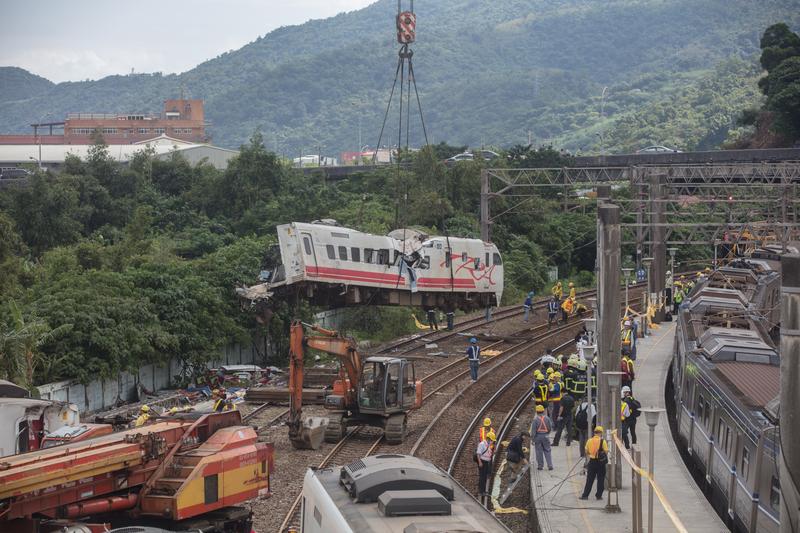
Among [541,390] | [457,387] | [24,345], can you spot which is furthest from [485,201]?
[541,390]

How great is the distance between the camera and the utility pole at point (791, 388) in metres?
10.9

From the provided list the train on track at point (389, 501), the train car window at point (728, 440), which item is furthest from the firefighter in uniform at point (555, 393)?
the train on track at point (389, 501)

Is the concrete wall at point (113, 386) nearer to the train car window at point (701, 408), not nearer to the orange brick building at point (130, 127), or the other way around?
the train car window at point (701, 408)

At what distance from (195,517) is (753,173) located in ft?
114

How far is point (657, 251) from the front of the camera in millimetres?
40469

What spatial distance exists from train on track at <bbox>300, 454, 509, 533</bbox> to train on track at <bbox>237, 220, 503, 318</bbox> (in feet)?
63.4

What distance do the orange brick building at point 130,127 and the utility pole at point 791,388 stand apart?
151 meters

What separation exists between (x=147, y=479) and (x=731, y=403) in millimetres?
9058

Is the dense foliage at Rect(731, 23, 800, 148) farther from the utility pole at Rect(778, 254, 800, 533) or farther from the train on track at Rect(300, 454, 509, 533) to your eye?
the train on track at Rect(300, 454, 509, 533)

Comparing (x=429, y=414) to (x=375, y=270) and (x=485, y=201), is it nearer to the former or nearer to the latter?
(x=375, y=270)

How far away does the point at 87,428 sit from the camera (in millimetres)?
16141

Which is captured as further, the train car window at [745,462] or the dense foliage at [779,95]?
the dense foliage at [779,95]

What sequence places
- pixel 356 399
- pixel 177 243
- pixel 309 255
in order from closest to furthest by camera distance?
pixel 356 399, pixel 309 255, pixel 177 243

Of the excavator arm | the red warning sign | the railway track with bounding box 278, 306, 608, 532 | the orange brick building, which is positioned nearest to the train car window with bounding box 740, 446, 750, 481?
the railway track with bounding box 278, 306, 608, 532
